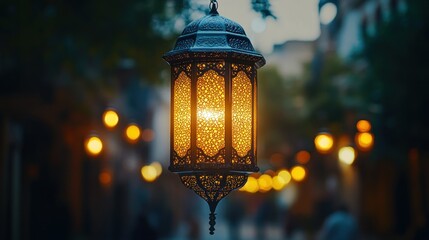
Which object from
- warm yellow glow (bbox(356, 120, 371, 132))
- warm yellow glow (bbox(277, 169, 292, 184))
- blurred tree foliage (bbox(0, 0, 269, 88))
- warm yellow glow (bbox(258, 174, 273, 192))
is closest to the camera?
blurred tree foliage (bbox(0, 0, 269, 88))

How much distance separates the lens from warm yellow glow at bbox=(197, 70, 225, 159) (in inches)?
272

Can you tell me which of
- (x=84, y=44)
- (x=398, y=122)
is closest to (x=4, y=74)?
(x=84, y=44)

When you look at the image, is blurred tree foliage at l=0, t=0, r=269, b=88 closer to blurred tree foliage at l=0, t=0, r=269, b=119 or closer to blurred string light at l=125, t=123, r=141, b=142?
blurred tree foliage at l=0, t=0, r=269, b=119

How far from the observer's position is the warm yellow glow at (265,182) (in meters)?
63.7

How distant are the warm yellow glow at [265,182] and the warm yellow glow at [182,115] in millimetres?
55852

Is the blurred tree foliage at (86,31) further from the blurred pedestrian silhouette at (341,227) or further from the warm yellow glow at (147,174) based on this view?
the warm yellow glow at (147,174)

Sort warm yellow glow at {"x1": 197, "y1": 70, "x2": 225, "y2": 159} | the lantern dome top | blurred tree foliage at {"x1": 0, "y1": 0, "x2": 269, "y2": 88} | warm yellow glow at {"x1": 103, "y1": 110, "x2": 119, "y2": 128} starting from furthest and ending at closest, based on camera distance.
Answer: warm yellow glow at {"x1": 103, "y1": 110, "x2": 119, "y2": 128} < blurred tree foliage at {"x1": 0, "y1": 0, "x2": 269, "y2": 88} < the lantern dome top < warm yellow glow at {"x1": 197, "y1": 70, "x2": 225, "y2": 159}

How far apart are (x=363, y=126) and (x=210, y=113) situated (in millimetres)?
15534

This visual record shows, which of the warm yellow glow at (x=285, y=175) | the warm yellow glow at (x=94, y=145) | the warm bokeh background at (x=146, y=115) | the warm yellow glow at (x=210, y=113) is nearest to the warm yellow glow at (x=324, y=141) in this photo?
the warm bokeh background at (x=146, y=115)

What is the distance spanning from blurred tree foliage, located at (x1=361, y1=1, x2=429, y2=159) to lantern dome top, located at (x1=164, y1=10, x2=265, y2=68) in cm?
1436

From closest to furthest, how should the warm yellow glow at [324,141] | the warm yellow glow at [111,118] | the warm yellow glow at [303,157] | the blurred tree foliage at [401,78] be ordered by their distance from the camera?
the warm yellow glow at [111,118] < the blurred tree foliage at [401,78] < the warm yellow glow at [324,141] < the warm yellow glow at [303,157]

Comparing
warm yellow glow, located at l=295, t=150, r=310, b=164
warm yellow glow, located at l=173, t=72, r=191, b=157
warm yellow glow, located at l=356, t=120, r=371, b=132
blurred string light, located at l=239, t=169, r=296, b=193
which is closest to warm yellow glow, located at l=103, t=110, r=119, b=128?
warm yellow glow, located at l=356, t=120, r=371, b=132

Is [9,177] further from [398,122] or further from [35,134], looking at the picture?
[398,122]

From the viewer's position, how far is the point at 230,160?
22.6 ft
